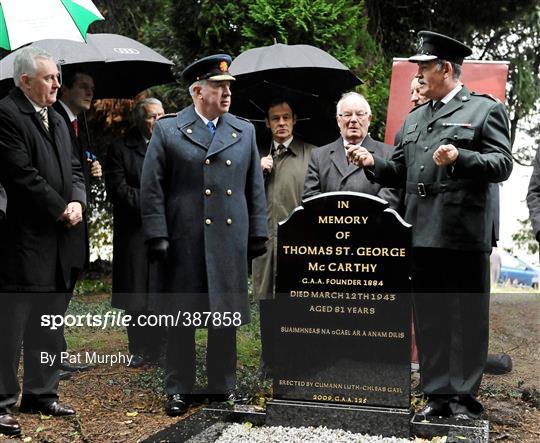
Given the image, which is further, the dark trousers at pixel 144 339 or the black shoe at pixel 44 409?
the dark trousers at pixel 144 339

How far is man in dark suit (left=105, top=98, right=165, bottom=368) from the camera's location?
6613 millimetres

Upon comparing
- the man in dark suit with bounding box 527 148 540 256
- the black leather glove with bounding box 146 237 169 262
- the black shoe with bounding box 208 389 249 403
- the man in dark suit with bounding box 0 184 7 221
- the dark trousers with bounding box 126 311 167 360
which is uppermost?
the man in dark suit with bounding box 527 148 540 256

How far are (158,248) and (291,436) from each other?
4.84 feet

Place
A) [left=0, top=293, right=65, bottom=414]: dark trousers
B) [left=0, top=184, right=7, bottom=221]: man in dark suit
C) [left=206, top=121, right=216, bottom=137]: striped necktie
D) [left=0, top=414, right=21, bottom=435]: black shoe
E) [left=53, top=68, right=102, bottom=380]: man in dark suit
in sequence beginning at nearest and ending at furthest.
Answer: [left=0, top=184, right=7, bottom=221]: man in dark suit → [left=0, top=414, right=21, bottom=435]: black shoe → [left=0, top=293, right=65, bottom=414]: dark trousers → [left=206, top=121, right=216, bottom=137]: striped necktie → [left=53, top=68, right=102, bottom=380]: man in dark suit

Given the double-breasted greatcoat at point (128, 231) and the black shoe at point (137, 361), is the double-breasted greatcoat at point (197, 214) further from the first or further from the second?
the black shoe at point (137, 361)

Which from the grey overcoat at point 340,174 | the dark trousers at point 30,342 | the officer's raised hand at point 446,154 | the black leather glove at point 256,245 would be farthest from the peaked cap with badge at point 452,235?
the dark trousers at point 30,342

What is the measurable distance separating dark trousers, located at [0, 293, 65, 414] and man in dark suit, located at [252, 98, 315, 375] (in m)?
1.56

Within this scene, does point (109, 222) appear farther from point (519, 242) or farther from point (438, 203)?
point (438, 203)

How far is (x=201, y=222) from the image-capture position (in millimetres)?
5250

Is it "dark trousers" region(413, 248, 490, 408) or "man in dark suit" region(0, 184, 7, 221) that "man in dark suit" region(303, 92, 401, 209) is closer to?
"dark trousers" region(413, 248, 490, 408)

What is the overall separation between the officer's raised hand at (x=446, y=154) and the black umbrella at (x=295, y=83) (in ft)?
6.94

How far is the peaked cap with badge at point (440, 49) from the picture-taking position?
4809 mm

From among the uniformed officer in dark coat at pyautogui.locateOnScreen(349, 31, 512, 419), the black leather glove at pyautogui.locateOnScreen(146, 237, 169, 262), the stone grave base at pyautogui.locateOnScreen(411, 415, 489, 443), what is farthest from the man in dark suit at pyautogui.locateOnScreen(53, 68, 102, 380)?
the stone grave base at pyautogui.locateOnScreen(411, 415, 489, 443)

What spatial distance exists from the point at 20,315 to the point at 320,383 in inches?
74.5
